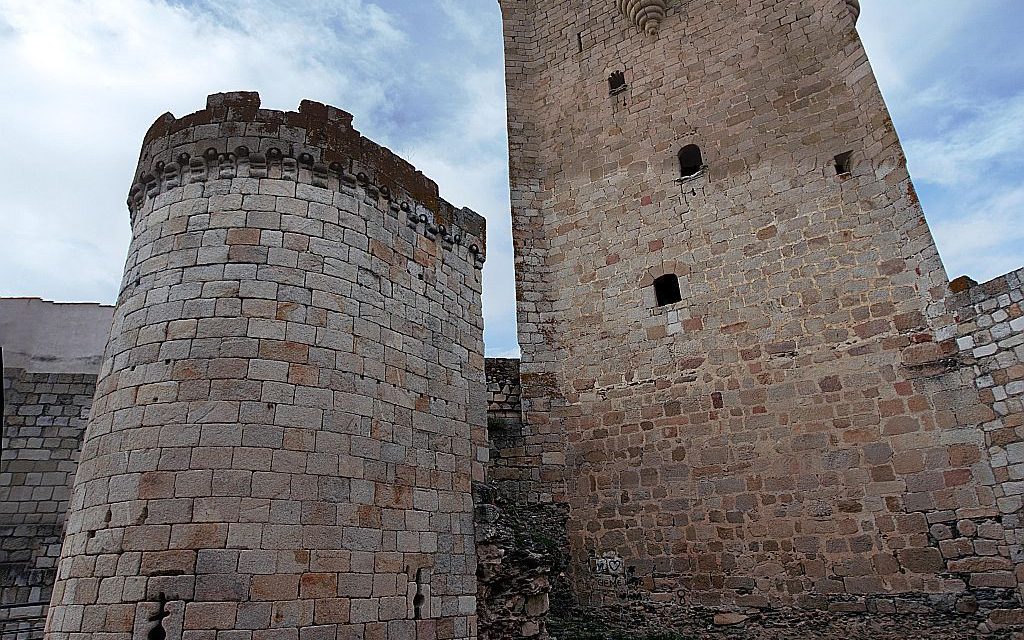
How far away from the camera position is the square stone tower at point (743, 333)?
705 cm

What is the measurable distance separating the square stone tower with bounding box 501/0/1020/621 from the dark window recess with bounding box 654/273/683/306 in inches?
1.2

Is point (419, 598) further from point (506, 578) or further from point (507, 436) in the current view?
point (507, 436)

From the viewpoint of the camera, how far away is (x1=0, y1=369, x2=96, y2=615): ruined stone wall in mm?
7887

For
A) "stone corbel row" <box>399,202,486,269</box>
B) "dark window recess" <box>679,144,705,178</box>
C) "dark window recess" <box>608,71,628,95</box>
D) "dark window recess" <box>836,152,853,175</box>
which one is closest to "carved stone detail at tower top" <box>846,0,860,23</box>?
"dark window recess" <box>836,152,853,175</box>

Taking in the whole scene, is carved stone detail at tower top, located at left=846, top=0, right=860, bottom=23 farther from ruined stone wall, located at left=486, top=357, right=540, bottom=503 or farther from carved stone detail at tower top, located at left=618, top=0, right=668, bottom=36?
ruined stone wall, located at left=486, top=357, right=540, bottom=503

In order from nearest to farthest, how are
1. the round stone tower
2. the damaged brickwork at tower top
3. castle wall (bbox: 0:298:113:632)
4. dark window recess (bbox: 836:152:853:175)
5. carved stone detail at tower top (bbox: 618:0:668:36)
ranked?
the round stone tower, the damaged brickwork at tower top, castle wall (bbox: 0:298:113:632), dark window recess (bbox: 836:152:853:175), carved stone detail at tower top (bbox: 618:0:668:36)

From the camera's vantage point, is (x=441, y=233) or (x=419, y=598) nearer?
(x=419, y=598)

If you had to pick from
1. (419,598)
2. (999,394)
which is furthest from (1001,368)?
(419,598)

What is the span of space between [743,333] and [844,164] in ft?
9.22

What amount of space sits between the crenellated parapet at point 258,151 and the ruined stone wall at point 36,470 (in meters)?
4.29

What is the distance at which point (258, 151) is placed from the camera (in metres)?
5.72

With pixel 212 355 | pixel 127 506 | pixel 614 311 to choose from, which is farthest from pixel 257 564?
pixel 614 311

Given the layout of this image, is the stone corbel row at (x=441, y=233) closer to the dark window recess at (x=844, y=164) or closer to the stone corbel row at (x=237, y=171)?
the stone corbel row at (x=237, y=171)

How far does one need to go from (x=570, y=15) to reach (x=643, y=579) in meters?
10.0
